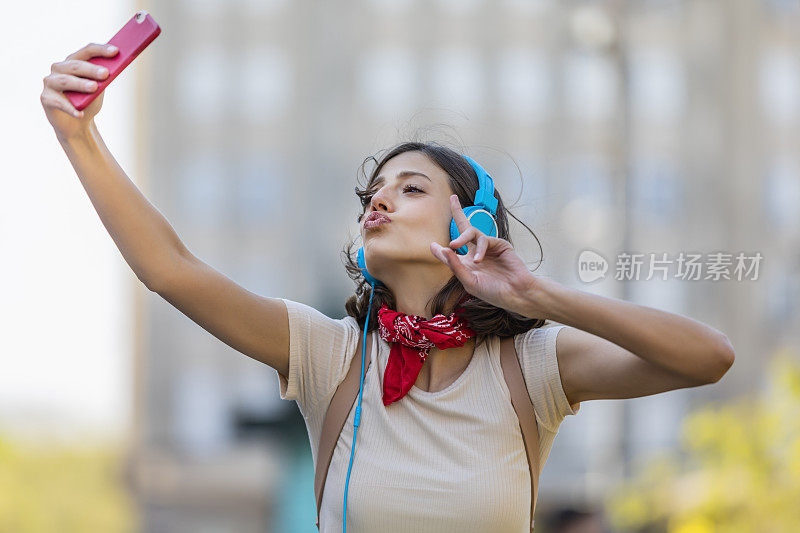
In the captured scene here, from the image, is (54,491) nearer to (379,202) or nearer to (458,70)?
(379,202)

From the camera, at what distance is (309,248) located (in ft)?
99.4

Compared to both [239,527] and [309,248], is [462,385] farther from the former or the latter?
[309,248]

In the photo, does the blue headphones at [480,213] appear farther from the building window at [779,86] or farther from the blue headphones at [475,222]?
the building window at [779,86]

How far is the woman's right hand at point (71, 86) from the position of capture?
1.89 m

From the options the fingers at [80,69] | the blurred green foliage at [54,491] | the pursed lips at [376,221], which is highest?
the fingers at [80,69]

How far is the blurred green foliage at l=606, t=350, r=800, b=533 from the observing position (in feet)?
30.7

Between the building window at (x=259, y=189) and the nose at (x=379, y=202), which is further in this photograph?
the building window at (x=259, y=189)

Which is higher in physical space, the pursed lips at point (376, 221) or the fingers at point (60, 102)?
the fingers at point (60, 102)

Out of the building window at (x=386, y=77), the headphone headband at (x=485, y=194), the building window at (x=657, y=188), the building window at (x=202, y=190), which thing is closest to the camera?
the headphone headband at (x=485, y=194)

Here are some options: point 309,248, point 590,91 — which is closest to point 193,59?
point 309,248

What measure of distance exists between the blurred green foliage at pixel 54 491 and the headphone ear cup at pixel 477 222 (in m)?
15.5

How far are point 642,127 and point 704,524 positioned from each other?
14037 millimetres

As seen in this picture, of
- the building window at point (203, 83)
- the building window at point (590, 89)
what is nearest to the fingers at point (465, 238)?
the building window at point (590, 89)

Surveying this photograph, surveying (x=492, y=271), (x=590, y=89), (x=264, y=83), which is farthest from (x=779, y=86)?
(x=492, y=271)
